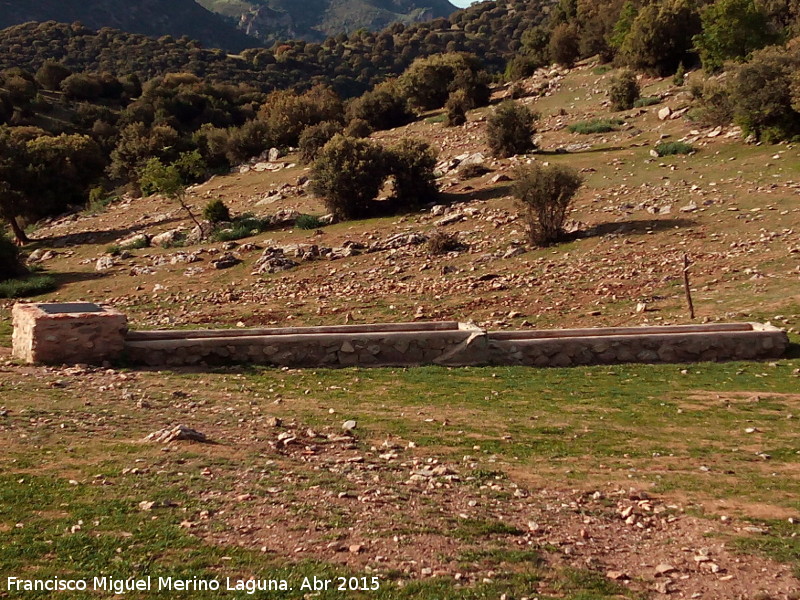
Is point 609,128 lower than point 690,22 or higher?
lower

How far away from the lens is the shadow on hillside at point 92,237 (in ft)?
98.5

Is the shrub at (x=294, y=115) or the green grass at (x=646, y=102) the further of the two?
the shrub at (x=294, y=115)

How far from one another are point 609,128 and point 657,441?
84.2ft

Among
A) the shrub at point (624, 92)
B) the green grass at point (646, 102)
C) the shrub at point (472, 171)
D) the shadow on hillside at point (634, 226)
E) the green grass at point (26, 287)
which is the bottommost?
the shadow on hillside at point (634, 226)

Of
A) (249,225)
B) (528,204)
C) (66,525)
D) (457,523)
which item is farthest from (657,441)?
(249,225)

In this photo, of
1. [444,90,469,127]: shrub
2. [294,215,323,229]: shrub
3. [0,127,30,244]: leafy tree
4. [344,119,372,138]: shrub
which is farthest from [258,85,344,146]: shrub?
[294,215,323,229]: shrub

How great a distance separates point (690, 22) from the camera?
3878cm

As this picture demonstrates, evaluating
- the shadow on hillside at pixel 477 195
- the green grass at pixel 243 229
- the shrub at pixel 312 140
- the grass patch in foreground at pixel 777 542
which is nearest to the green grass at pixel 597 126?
the shadow on hillside at pixel 477 195

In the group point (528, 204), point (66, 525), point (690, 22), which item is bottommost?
point (66, 525)

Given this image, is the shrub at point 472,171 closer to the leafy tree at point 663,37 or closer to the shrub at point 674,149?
the shrub at point 674,149

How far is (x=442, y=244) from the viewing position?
2066 cm

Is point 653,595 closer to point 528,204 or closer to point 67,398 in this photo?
point 67,398

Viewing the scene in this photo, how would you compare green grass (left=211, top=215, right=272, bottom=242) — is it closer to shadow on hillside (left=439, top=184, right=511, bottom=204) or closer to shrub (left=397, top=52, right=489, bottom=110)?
shadow on hillside (left=439, top=184, right=511, bottom=204)

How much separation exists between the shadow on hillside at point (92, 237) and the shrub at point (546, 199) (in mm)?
16934
